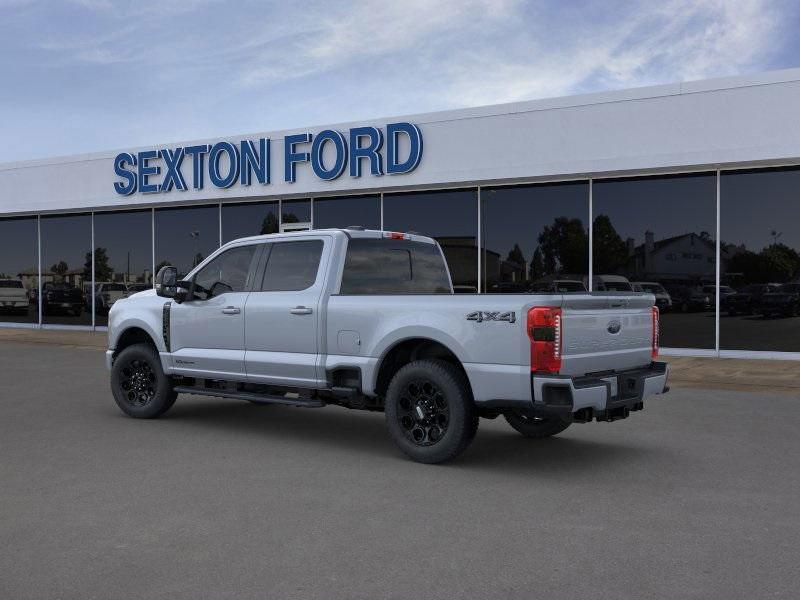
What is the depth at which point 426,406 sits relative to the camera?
6.88 m

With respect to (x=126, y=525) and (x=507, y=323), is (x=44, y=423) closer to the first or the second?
(x=126, y=525)

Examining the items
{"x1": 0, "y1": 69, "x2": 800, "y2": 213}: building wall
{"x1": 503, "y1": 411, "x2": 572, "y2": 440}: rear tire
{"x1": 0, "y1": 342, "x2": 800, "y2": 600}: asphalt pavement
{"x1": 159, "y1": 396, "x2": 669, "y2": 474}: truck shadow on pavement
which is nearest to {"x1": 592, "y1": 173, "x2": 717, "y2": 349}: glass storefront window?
{"x1": 0, "y1": 69, "x2": 800, "y2": 213}: building wall

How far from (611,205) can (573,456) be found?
993cm

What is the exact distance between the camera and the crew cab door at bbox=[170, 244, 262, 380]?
831cm

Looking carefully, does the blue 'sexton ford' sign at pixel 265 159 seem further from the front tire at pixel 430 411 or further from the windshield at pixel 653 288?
the front tire at pixel 430 411

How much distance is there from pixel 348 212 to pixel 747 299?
882cm

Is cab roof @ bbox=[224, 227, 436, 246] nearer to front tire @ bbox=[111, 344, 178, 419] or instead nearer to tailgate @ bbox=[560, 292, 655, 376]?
front tire @ bbox=[111, 344, 178, 419]

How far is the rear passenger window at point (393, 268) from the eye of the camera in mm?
7906

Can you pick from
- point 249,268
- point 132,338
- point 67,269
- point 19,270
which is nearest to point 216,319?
point 249,268

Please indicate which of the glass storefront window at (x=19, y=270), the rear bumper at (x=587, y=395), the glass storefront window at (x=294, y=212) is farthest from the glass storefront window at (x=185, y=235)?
the rear bumper at (x=587, y=395)

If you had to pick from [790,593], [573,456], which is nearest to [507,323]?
[573,456]

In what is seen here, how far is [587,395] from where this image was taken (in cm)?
625

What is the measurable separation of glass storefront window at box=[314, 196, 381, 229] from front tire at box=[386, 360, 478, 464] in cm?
1185

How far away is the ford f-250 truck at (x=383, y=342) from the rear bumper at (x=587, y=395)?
12mm
